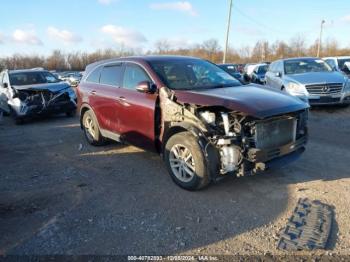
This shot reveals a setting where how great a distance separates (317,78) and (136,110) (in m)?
6.85

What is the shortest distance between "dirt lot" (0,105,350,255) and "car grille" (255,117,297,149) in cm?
65

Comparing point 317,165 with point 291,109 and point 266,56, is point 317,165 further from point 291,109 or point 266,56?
point 266,56

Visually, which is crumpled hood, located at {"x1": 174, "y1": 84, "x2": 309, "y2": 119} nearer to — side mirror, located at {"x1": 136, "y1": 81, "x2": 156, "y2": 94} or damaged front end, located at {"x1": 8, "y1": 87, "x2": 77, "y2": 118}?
side mirror, located at {"x1": 136, "y1": 81, "x2": 156, "y2": 94}

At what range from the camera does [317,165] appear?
18.7ft

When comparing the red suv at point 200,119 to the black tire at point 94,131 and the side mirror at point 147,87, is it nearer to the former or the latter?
the side mirror at point 147,87

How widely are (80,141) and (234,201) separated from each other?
494 centimetres

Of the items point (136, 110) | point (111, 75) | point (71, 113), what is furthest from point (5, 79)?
point (136, 110)

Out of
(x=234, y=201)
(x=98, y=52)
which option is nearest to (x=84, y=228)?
(x=234, y=201)

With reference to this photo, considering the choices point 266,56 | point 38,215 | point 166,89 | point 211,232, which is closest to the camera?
point 211,232

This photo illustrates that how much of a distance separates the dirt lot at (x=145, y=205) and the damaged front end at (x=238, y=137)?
1.48ft

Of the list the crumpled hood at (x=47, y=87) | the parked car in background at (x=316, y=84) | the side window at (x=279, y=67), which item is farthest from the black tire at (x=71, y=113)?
the side window at (x=279, y=67)

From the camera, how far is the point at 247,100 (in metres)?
4.50

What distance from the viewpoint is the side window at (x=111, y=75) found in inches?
254

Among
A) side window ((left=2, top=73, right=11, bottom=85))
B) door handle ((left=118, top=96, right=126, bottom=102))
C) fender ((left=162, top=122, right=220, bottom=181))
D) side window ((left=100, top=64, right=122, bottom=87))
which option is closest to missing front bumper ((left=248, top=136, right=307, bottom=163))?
fender ((left=162, top=122, right=220, bottom=181))
